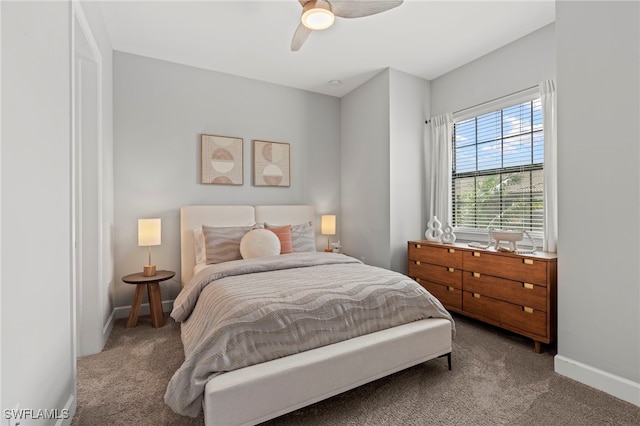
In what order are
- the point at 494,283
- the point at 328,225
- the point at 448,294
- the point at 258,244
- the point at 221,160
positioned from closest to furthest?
the point at 494,283 < the point at 258,244 < the point at 448,294 < the point at 221,160 < the point at 328,225

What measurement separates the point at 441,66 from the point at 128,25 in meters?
3.29

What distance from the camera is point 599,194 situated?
1.90 m

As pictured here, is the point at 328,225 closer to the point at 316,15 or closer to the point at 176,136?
the point at 176,136

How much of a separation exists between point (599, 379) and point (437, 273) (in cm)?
150

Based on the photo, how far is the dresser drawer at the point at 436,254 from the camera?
Result: 3053 millimetres

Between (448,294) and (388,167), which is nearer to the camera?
(448,294)

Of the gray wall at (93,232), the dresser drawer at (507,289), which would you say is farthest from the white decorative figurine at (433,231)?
the gray wall at (93,232)

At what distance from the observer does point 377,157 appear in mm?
3764

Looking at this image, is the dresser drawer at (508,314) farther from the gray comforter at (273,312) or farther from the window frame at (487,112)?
the gray comforter at (273,312)

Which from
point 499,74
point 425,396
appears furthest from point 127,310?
point 499,74

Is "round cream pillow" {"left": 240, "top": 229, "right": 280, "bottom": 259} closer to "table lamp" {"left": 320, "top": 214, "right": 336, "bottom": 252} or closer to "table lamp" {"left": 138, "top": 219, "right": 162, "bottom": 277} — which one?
"table lamp" {"left": 138, "top": 219, "right": 162, "bottom": 277}

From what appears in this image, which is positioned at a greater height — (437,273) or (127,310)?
(437,273)

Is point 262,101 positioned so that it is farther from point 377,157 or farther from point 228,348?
point 228,348

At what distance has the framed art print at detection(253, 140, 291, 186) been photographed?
3.85m
